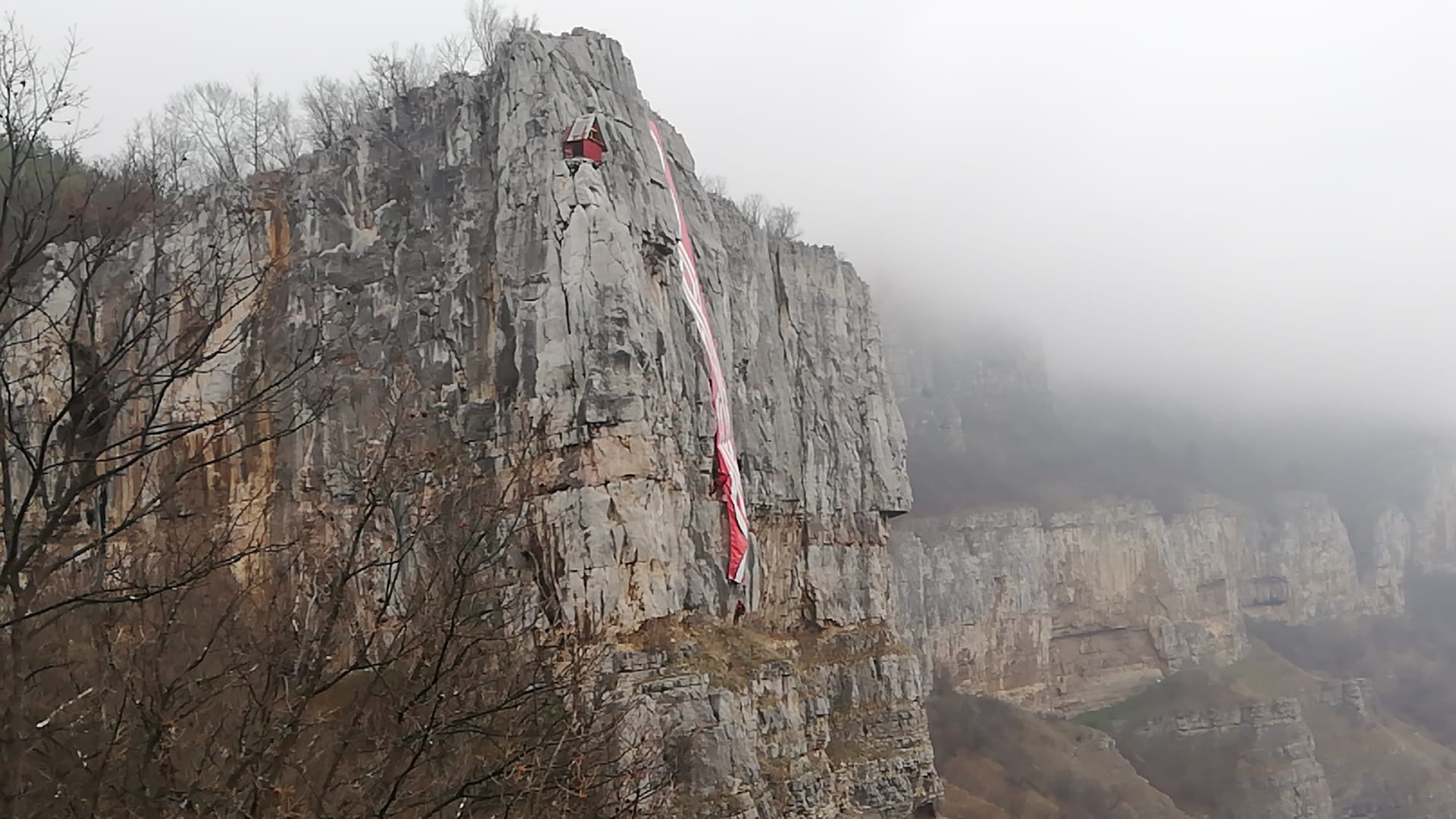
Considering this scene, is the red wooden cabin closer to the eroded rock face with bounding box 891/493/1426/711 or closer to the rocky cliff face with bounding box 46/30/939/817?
the rocky cliff face with bounding box 46/30/939/817

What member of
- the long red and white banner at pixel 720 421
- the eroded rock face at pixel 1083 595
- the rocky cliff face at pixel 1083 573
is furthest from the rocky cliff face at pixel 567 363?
the rocky cliff face at pixel 1083 573

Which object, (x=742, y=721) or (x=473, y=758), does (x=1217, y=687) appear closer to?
(x=742, y=721)

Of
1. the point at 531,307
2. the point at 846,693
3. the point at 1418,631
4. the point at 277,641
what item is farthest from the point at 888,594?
the point at 1418,631

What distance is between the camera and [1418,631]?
111250 millimetres

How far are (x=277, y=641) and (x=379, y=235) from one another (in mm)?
20498

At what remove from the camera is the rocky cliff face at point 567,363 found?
869 inches

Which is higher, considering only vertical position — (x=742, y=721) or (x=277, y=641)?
(x=277, y=641)

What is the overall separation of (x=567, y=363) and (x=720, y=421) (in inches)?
177

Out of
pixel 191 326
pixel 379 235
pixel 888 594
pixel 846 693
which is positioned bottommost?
pixel 846 693

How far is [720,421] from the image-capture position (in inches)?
1038

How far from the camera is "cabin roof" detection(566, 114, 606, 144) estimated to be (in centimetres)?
2398

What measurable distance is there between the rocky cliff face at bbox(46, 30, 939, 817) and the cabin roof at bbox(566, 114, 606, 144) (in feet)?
1.00

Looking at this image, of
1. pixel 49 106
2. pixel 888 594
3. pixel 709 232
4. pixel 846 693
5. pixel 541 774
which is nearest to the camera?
pixel 49 106

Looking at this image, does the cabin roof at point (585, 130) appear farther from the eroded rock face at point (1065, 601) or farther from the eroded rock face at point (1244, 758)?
the eroded rock face at point (1244, 758)
